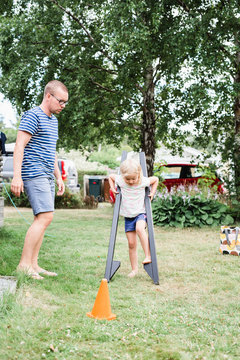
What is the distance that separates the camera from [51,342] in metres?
2.61

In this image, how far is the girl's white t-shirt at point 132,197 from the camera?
185 inches

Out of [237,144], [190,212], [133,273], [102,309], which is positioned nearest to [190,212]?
[190,212]

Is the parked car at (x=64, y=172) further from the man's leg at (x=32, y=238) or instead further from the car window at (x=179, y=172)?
the man's leg at (x=32, y=238)

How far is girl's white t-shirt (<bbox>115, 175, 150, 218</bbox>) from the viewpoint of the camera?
185 inches

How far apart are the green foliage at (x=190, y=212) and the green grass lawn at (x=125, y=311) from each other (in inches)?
129

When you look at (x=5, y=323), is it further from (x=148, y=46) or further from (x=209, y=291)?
(x=148, y=46)

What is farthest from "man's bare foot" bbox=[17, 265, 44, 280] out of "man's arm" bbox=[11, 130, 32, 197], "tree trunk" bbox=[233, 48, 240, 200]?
"tree trunk" bbox=[233, 48, 240, 200]

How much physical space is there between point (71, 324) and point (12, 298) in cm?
57

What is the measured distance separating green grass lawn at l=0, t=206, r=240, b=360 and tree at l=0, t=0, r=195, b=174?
5.27 metres

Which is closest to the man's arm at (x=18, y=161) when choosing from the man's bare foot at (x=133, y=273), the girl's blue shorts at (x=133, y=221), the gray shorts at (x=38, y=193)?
the gray shorts at (x=38, y=193)

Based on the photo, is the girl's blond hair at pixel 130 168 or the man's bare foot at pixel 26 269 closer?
the man's bare foot at pixel 26 269

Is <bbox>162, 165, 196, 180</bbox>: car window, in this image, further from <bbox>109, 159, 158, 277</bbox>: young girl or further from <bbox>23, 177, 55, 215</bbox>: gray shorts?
<bbox>23, 177, 55, 215</bbox>: gray shorts

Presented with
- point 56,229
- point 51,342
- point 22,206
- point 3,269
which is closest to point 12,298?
point 51,342

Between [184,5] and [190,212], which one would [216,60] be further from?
[190,212]
